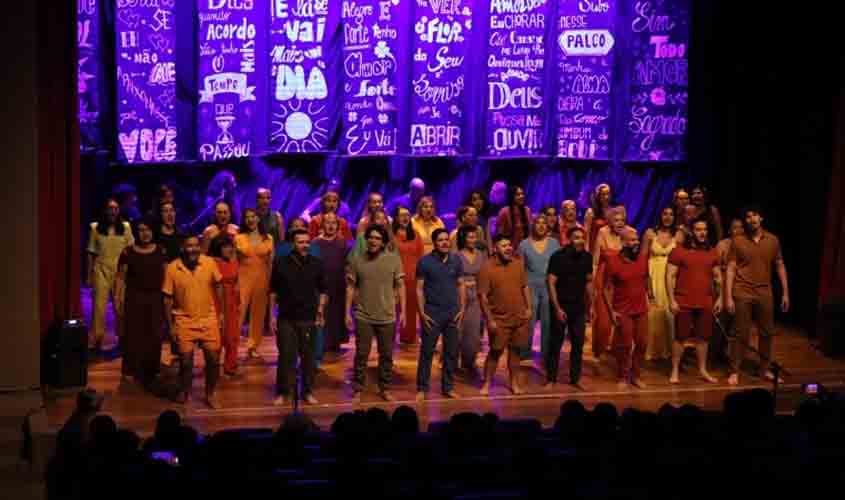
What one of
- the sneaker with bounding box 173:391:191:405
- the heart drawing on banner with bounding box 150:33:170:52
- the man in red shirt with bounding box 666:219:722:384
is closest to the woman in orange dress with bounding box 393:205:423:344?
Result: the man in red shirt with bounding box 666:219:722:384

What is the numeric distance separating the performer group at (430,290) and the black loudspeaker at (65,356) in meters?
0.38

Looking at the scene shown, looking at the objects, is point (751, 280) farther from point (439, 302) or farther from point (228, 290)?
point (228, 290)

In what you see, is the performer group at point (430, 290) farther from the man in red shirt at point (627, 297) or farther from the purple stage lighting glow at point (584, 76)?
the purple stage lighting glow at point (584, 76)

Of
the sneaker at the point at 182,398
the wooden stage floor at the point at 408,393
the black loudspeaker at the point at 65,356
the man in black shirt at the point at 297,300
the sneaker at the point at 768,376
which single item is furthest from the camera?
the sneaker at the point at 768,376

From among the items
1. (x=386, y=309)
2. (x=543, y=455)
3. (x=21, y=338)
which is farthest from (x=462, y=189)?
(x=543, y=455)

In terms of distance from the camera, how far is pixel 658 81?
1492 cm

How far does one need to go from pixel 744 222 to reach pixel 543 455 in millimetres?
5624

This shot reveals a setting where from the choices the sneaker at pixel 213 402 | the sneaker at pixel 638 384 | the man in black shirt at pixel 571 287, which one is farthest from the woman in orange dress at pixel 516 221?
the sneaker at pixel 213 402

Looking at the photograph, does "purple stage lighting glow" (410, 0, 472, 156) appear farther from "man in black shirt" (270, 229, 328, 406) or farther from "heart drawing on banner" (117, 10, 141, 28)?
"man in black shirt" (270, 229, 328, 406)

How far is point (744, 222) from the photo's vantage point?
1128 cm

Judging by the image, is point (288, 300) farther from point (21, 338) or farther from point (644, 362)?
point (644, 362)

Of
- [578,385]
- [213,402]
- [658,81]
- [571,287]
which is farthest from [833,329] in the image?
[213,402]

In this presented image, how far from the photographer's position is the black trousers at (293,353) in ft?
33.2

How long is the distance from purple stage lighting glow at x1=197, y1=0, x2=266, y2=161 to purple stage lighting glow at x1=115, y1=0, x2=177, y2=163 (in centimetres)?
36
